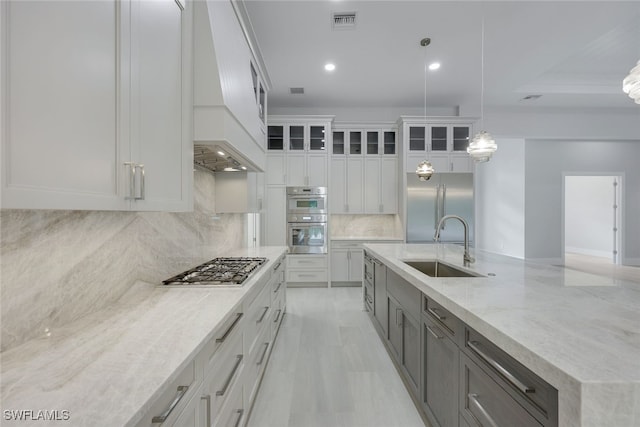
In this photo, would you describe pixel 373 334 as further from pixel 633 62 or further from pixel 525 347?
pixel 633 62

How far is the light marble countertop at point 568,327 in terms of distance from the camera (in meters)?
0.66

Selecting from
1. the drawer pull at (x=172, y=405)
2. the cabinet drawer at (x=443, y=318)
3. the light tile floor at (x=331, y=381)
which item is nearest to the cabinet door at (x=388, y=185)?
the light tile floor at (x=331, y=381)

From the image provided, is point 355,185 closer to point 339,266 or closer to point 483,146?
point 339,266

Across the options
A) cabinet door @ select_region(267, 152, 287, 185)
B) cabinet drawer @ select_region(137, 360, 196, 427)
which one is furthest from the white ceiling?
cabinet drawer @ select_region(137, 360, 196, 427)

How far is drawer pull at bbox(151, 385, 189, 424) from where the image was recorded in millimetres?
729

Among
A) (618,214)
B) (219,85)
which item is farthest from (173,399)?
A: (618,214)

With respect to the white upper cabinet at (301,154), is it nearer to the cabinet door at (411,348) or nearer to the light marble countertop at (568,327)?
the cabinet door at (411,348)

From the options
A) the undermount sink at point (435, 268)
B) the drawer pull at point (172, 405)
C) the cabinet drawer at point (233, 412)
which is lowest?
the cabinet drawer at point (233, 412)

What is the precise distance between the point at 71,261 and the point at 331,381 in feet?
6.19

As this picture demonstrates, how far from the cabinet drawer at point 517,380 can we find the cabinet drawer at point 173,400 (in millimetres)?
1035

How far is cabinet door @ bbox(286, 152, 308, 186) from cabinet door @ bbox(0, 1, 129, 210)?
3.91 metres

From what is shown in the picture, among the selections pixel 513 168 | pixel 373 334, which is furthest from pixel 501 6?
pixel 513 168

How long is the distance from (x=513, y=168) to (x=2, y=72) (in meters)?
8.04

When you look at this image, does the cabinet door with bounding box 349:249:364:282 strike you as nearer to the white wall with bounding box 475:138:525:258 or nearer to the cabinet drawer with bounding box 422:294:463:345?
the white wall with bounding box 475:138:525:258
